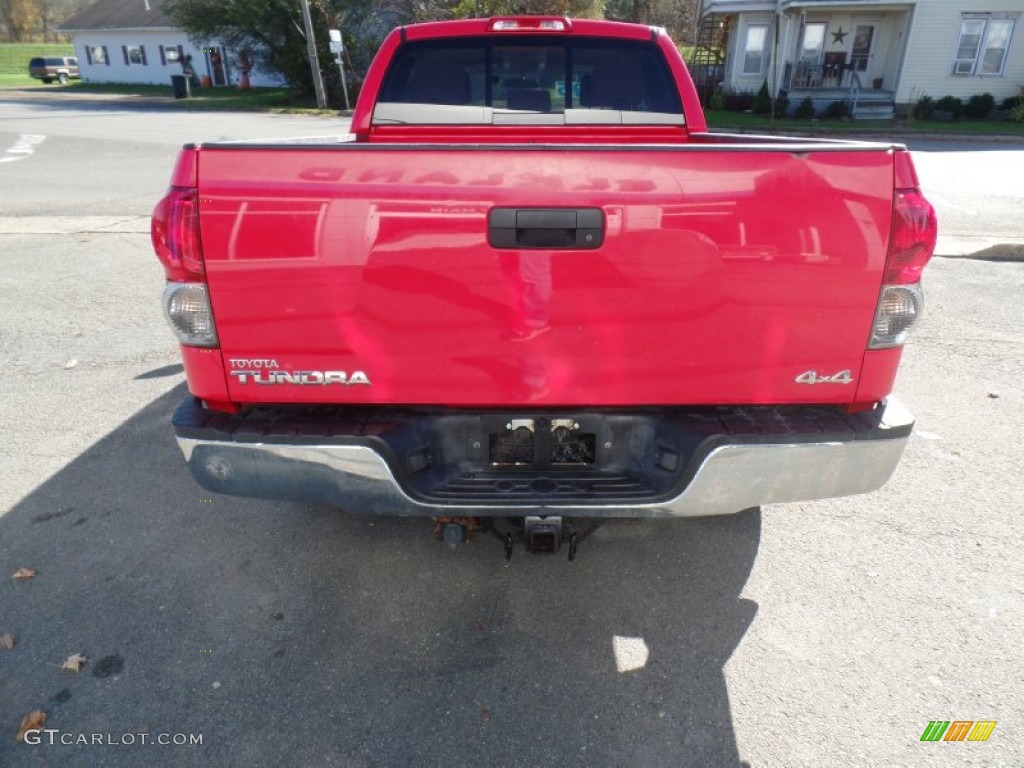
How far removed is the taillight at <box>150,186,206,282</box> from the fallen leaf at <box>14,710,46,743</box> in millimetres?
1561

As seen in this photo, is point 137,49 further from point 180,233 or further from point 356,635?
point 356,635

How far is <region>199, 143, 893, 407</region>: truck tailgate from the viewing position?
203cm

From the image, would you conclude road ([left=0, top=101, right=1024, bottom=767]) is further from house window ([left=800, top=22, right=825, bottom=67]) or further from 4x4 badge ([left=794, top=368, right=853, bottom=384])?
house window ([left=800, top=22, right=825, bottom=67])

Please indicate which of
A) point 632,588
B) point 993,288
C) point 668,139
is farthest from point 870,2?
point 632,588

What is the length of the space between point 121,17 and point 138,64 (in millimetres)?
3678

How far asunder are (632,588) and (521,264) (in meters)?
1.54

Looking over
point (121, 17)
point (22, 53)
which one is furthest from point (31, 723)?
point (22, 53)

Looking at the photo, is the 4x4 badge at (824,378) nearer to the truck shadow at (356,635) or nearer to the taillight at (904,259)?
the taillight at (904,259)

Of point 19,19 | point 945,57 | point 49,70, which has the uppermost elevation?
point 19,19

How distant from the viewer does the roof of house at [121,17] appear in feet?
154

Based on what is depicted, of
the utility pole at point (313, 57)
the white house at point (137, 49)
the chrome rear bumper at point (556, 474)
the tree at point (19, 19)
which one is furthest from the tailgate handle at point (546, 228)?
the tree at point (19, 19)

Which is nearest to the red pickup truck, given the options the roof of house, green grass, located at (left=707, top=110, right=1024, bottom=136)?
green grass, located at (left=707, top=110, right=1024, bottom=136)

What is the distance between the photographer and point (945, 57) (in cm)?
2395

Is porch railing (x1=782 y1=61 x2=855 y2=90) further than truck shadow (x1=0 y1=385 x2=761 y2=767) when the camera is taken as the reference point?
Yes
